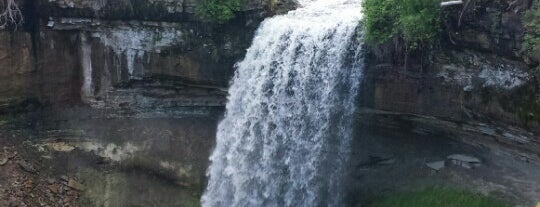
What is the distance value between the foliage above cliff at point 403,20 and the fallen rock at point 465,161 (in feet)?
12.5

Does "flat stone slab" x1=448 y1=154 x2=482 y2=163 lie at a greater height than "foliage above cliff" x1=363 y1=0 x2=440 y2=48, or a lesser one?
lesser

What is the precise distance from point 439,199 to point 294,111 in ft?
16.2

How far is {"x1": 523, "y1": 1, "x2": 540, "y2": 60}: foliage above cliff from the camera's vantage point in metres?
14.9

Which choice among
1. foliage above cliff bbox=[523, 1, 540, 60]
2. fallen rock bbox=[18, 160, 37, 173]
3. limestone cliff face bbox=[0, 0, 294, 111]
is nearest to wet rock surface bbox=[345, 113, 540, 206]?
foliage above cliff bbox=[523, 1, 540, 60]

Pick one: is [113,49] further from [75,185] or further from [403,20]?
[403,20]

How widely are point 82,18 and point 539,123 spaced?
44.8 feet

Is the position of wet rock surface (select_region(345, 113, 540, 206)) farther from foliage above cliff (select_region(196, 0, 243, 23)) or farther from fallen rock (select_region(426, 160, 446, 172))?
foliage above cliff (select_region(196, 0, 243, 23))

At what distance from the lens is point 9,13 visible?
19531 millimetres

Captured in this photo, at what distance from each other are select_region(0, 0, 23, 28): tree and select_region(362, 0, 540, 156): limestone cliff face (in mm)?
10866

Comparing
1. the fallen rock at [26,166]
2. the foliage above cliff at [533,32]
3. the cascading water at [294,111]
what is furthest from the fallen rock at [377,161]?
the fallen rock at [26,166]

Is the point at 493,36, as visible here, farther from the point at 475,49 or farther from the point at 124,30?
the point at 124,30

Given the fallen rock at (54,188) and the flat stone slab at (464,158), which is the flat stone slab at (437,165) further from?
the fallen rock at (54,188)

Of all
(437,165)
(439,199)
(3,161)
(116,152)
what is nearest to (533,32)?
(437,165)

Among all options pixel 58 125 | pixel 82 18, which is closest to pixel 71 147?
pixel 58 125
